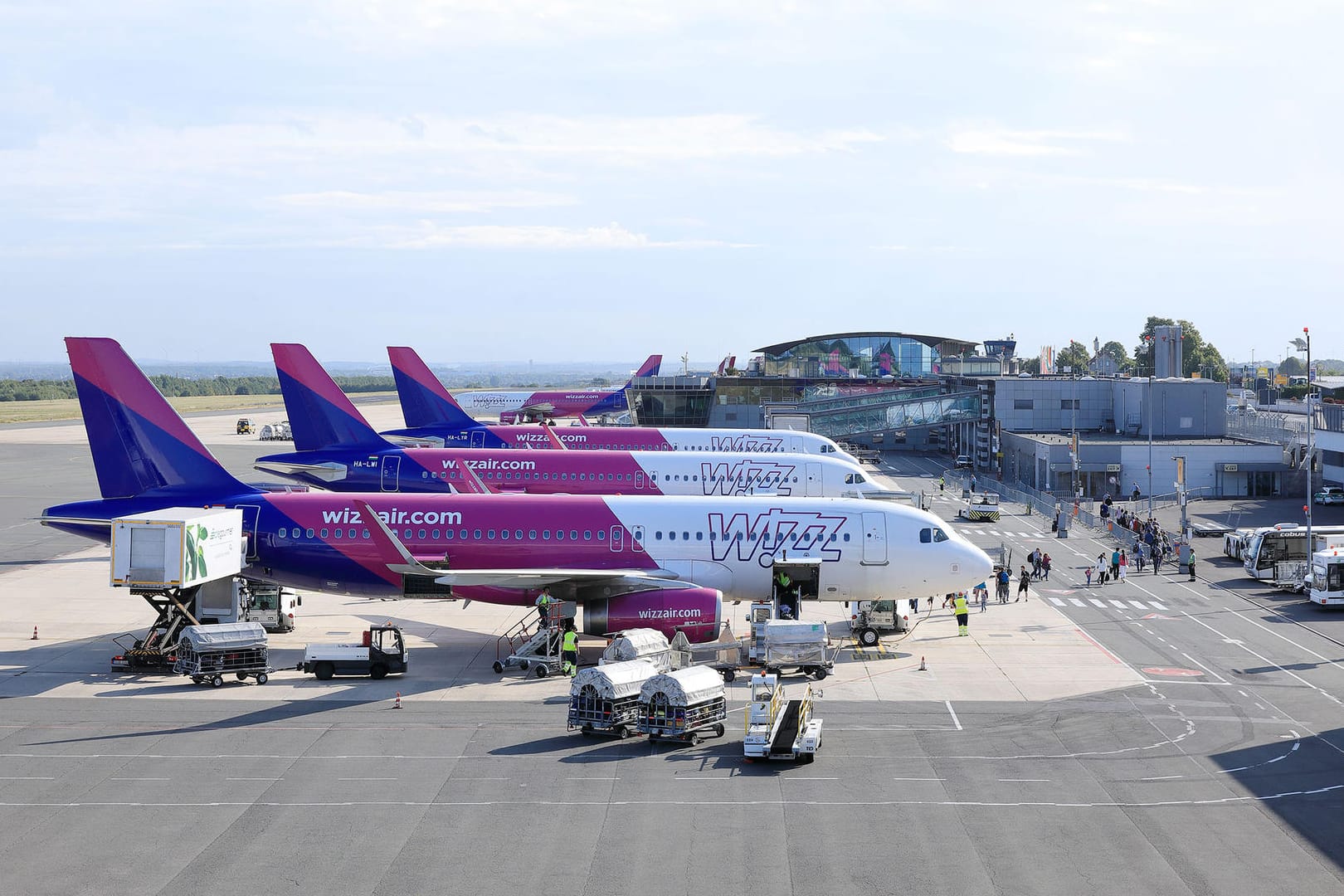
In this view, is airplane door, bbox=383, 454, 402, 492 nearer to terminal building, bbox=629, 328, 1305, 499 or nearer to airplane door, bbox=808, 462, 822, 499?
airplane door, bbox=808, 462, 822, 499

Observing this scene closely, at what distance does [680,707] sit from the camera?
3036 cm

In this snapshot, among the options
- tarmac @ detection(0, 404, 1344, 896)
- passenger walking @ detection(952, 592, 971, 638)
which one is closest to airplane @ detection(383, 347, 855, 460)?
passenger walking @ detection(952, 592, 971, 638)

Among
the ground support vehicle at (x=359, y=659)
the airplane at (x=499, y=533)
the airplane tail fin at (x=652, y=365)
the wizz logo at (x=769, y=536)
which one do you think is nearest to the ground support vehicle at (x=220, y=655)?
the ground support vehicle at (x=359, y=659)

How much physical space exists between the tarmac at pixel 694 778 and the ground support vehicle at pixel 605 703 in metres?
0.58

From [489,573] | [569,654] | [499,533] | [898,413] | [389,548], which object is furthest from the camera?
[898,413]

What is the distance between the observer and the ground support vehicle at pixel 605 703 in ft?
102

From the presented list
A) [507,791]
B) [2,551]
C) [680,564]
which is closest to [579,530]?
[680,564]

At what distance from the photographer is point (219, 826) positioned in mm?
24609

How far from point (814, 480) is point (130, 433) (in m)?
32.4

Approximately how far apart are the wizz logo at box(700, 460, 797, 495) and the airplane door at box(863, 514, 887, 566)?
1770 cm

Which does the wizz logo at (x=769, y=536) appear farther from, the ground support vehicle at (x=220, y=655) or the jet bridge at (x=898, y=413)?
the jet bridge at (x=898, y=413)

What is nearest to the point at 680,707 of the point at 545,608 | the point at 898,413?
the point at 545,608

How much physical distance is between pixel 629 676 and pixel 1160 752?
1366 cm

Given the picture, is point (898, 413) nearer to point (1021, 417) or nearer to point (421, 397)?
point (1021, 417)
